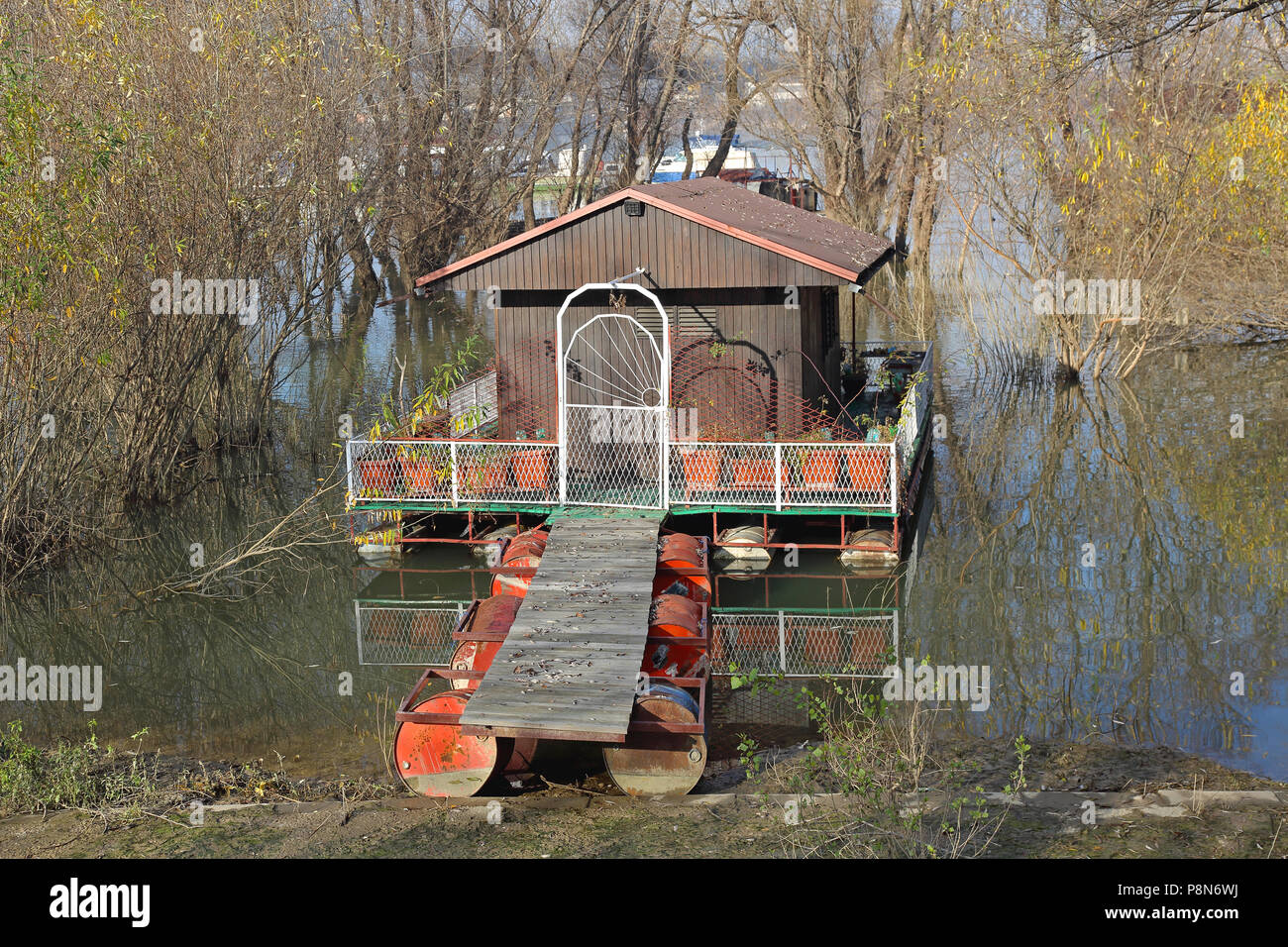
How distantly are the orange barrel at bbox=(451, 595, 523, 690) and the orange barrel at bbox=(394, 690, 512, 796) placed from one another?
1157mm

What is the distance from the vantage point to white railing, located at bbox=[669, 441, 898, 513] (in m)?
17.0

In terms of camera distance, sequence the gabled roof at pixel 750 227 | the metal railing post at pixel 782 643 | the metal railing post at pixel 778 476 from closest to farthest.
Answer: the metal railing post at pixel 782 643 → the metal railing post at pixel 778 476 → the gabled roof at pixel 750 227

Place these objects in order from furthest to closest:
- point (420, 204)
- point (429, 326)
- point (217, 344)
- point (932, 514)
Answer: point (429, 326) < point (420, 204) < point (217, 344) < point (932, 514)

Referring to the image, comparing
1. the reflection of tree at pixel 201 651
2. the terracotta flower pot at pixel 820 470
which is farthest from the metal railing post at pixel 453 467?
the terracotta flower pot at pixel 820 470

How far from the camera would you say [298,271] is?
24297 millimetres

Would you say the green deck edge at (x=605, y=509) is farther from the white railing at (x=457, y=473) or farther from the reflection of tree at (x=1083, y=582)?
the reflection of tree at (x=1083, y=582)

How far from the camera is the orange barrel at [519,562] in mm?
14852

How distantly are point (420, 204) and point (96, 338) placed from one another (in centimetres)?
2282

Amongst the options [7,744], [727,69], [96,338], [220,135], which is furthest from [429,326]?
[7,744]

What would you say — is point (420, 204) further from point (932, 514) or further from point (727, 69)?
point (932, 514)

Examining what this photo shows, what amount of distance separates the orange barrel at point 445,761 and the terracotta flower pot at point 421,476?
761 centimetres

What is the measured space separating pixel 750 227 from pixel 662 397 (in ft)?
12.4

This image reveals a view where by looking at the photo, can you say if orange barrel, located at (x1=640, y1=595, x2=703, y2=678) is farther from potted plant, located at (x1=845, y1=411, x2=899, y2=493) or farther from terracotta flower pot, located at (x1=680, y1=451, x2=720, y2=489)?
potted plant, located at (x1=845, y1=411, x2=899, y2=493)

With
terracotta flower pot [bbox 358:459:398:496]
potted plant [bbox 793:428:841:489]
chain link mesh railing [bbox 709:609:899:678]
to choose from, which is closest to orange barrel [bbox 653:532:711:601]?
chain link mesh railing [bbox 709:609:899:678]
